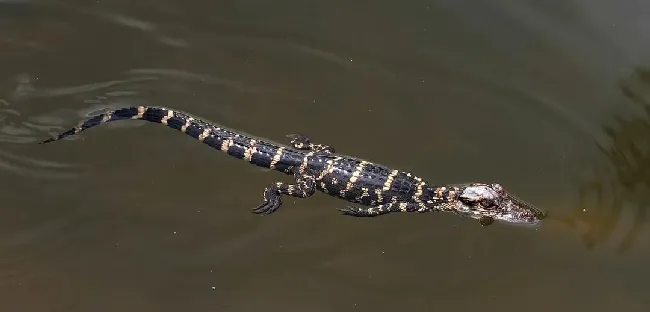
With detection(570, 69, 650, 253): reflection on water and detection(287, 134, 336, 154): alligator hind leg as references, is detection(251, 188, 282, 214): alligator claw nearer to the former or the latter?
detection(287, 134, 336, 154): alligator hind leg

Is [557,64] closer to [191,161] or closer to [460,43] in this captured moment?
[460,43]

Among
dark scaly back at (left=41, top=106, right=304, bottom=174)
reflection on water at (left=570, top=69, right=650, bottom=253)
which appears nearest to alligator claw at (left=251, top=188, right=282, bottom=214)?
dark scaly back at (left=41, top=106, right=304, bottom=174)

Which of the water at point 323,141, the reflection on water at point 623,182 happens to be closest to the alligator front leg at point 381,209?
the water at point 323,141

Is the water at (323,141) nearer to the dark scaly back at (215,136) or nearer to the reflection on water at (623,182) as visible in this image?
the reflection on water at (623,182)

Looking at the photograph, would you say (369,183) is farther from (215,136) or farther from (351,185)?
(215,136)

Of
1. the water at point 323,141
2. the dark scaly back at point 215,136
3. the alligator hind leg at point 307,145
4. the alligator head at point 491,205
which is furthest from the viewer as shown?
the alligator hind leg at point 307,145

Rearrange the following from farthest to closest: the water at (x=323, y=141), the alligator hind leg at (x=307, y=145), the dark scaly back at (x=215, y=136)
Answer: the alligator hind leg at (x=307, y=145) < the dark scaly back at (x=215, y=136) < the water at (x=323, y=141)
